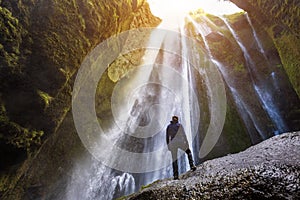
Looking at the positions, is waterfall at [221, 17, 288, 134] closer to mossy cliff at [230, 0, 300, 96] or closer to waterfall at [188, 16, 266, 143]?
waterfall at [188, 16, 266, 143]

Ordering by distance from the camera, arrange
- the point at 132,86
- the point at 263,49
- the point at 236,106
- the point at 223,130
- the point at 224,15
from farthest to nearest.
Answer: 1. the point at 224,15
2. the point at 132,86
3. the point at 263,49
4. the point at 236,106
5. the point at 223,130

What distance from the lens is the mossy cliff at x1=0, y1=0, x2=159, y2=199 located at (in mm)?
6254

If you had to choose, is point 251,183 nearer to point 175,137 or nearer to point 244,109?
point 175,137

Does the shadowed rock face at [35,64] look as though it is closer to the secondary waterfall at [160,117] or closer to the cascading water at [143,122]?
the secondary waterfall at [160,117]

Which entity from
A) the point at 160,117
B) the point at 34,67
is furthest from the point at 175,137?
the point at 160,117

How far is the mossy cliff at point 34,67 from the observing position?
20.5 ft

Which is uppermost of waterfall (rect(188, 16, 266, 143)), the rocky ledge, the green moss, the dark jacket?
waterfall (rect(188, 16, 266, 143))

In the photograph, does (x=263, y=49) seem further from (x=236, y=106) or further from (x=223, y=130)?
(x=223, y=130)

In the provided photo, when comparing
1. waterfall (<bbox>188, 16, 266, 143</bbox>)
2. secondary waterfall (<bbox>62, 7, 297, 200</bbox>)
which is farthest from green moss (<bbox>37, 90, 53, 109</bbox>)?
waterfall (<bbox>188, 16, 266, 143</bbox>)

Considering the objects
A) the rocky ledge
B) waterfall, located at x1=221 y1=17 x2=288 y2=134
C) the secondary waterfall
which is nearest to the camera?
the rocky ledge

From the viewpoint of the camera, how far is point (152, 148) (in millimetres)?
15141

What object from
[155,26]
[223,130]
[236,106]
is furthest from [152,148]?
[155,26]

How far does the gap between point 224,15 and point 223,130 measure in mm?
19748

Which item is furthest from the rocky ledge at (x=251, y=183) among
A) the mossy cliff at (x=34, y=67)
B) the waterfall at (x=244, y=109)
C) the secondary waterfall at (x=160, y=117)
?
the waterfall at (x=244, y=109)
